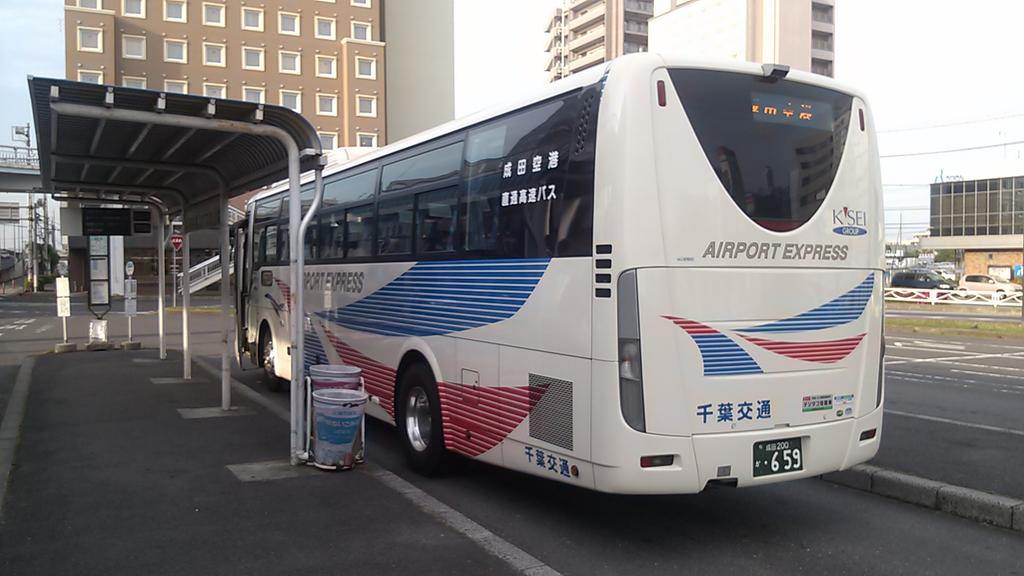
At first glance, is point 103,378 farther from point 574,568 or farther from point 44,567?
point 574,568

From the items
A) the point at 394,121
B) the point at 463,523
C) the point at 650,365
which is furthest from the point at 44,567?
the point at 394,121

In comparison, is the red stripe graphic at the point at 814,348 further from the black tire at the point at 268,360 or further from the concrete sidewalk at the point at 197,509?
the black tire at the point at 268,360

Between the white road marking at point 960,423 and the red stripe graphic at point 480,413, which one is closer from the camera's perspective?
the red stripe graphic at point 480,413

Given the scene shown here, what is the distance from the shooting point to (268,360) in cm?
1240

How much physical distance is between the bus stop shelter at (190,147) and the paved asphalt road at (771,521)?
229cm

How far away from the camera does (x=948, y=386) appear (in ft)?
43.2

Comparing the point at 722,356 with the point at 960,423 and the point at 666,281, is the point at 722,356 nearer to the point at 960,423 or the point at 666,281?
the point at 666,281

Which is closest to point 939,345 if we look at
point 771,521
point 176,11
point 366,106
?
point 771,521

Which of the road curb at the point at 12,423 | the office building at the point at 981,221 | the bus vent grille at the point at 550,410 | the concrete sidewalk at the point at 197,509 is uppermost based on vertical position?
the office building at the point at 981,221

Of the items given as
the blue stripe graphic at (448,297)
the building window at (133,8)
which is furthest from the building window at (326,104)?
the blue stripe graphic at (448,297)

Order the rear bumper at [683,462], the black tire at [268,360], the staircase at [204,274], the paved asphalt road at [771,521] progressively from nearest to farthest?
1. the rear bumper at [683,462]
2. the paved asphalt road at [771,521]
3. the black tire at [268,360]
4. the staircase at [204,274]

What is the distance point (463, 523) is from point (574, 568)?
1.09 meters

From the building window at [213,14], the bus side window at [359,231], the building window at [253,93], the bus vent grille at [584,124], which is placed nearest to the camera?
the bus vent grille at [584,124]

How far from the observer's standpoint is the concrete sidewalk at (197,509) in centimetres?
503
